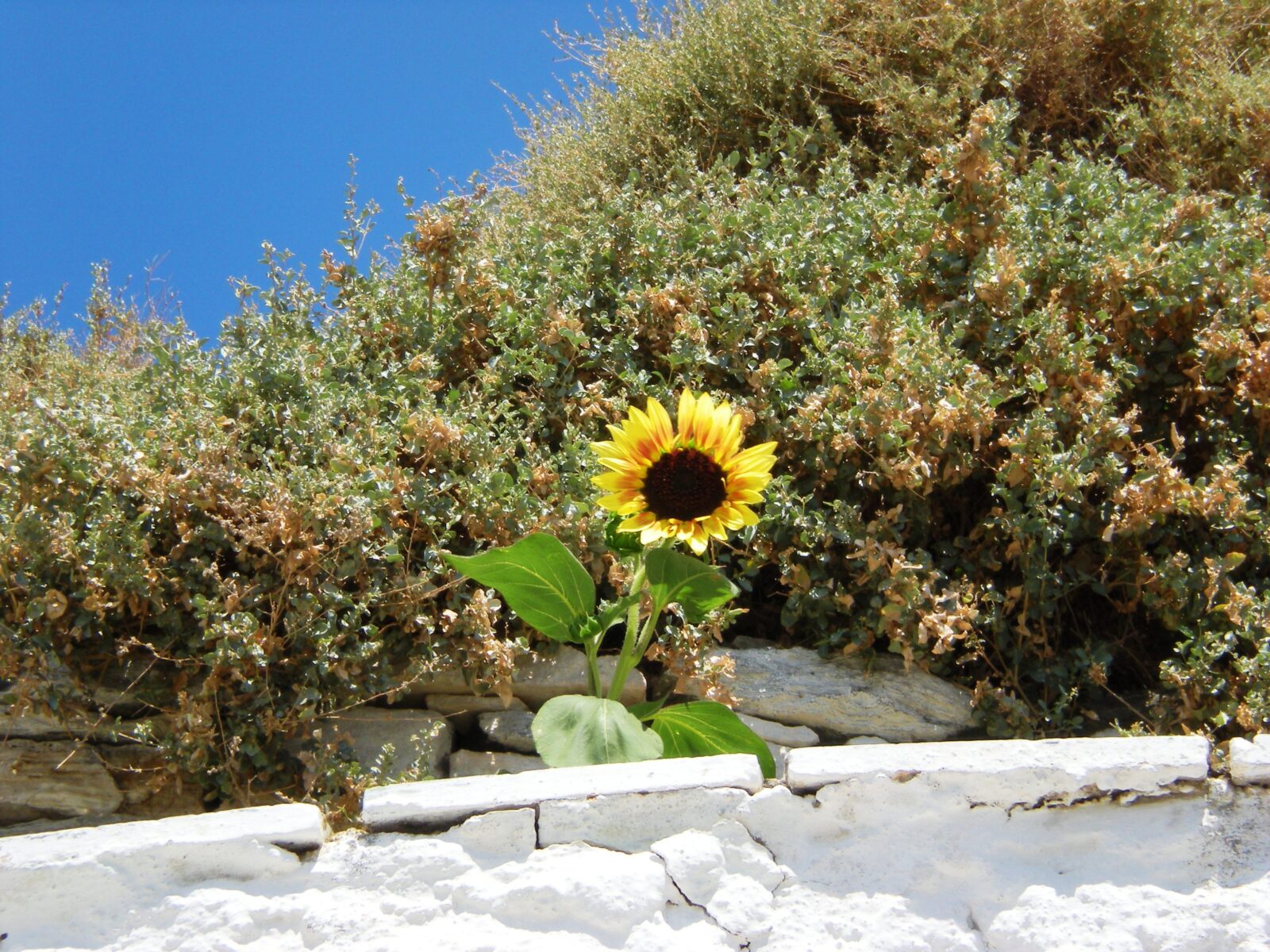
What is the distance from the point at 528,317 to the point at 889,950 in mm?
2209

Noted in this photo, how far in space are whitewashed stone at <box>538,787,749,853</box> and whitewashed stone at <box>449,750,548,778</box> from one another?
0.86m

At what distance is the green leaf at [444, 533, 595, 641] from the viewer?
250 cm

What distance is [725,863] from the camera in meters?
2.22

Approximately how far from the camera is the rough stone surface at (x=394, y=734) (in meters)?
2.97

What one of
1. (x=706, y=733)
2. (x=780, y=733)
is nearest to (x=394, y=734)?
(x=706, y=733)

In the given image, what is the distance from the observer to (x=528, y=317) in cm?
370

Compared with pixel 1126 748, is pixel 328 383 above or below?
above

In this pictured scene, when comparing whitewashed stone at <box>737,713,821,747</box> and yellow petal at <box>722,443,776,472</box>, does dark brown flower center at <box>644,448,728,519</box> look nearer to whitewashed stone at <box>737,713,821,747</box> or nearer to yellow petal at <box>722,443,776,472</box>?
yellow petal at <box>722,443,776,472</box>

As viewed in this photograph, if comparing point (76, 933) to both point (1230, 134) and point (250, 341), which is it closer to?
point (250, 341)

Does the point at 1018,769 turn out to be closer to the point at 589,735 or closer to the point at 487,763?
the point at 589,735

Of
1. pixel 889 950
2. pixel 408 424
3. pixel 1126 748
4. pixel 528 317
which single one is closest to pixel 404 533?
pixel 408 424

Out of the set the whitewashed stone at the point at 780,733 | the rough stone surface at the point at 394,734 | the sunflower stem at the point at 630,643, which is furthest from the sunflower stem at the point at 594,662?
the whitewashed stone at the point at 780,733

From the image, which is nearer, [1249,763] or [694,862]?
[694,862]

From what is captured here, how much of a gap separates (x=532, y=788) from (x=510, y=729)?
36.0 inches
